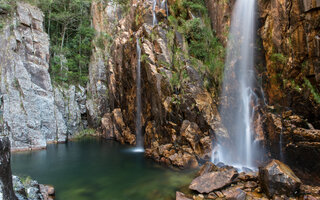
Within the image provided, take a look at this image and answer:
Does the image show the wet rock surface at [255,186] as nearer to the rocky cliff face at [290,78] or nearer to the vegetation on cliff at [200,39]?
the rocky cliff face at [290,78]

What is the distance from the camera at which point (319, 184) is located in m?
8.75

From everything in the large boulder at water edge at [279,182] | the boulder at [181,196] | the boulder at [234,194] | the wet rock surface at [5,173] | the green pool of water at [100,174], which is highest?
the wet rock surface at [5,173]

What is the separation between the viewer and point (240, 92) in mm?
13492

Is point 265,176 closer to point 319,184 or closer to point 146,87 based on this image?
point 319,184

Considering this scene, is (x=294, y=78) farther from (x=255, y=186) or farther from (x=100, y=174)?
(x=100, y=174)

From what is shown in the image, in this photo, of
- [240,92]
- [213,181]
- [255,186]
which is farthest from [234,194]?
[240,92]

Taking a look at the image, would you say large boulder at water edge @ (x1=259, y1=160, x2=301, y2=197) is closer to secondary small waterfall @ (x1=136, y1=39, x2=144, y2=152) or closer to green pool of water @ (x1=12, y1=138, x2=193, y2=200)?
green pool of water @ (x1=12, y1=138, x2=193, y2=200)

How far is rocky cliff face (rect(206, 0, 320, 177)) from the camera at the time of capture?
943 centimetres

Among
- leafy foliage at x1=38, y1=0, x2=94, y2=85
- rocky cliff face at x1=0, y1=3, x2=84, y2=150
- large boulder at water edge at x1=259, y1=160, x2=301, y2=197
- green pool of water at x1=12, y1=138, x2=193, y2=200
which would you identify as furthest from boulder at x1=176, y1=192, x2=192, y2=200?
leafy foliage at x1=38, y1=0, x2=94, y2=85

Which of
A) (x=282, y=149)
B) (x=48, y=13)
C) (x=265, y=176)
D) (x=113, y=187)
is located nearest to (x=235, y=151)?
(x=282, y=149)

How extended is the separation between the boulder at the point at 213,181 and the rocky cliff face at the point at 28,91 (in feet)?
50.5

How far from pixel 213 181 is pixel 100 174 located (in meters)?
6.57

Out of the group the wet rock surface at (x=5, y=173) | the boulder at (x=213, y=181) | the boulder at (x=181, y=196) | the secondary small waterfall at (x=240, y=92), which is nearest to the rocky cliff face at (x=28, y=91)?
the wet rock surface at (x=5, y=173)

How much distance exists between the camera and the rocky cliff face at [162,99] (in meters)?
13.1
